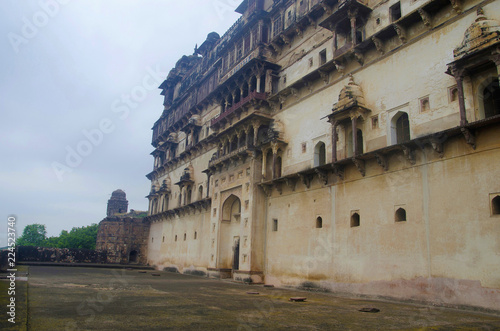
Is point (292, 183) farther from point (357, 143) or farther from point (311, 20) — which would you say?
point (311, 20)

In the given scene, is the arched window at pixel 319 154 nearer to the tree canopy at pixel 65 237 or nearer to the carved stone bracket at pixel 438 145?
the carved stone bracket at pixel 438 145

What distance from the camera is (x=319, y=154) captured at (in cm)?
1966

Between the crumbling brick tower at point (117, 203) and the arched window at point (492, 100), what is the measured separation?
63789 mm

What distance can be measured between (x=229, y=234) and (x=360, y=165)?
42.9 ft

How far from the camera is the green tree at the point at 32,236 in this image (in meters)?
97.4

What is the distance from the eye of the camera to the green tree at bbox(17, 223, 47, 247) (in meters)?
97.4

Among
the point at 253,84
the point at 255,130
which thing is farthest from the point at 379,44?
the point at 253,84

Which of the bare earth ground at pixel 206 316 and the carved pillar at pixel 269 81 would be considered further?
the carved pillar at pixel 269 81

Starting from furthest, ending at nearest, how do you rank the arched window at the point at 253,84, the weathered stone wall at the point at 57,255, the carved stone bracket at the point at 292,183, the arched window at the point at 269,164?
the weathered stone wall at the point at 57,255, the arched window at the point at 253,84, the arched window at the point at 269,164, the carved stone bracket at the point at 292,183

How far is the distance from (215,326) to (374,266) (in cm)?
937

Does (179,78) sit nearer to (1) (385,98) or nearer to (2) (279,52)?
(2) (279,52)

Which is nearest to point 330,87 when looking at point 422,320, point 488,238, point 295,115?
point 295,115

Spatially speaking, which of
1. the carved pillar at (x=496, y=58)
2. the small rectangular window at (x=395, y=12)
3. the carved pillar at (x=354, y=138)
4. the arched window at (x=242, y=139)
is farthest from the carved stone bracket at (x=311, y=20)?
the carved pillar at (x=496, y=58)

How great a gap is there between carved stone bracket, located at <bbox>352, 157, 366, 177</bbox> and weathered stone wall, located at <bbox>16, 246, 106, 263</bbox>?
113 feet
